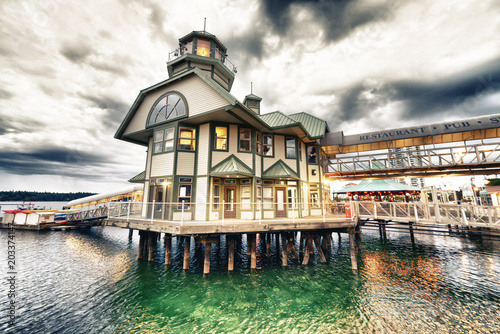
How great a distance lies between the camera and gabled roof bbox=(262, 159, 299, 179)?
14.6 meters

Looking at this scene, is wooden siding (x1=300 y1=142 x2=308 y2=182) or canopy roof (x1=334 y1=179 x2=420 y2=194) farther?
wooden siding (x1=300 y1=142 x2=308 y2=182)

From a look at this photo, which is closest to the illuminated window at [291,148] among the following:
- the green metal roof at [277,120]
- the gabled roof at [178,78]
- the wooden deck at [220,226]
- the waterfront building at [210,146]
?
the waterfront building at [210,146]

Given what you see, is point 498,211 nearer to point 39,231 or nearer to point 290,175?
point 290,175

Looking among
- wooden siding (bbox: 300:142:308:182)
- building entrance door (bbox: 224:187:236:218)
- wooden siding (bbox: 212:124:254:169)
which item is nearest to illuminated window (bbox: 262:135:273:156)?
wooden siding (bbox: 212:124:254:169)

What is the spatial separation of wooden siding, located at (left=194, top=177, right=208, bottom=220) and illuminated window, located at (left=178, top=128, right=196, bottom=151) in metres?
2.38

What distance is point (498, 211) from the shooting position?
10453 millimetres

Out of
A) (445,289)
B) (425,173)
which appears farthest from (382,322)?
(425,173)

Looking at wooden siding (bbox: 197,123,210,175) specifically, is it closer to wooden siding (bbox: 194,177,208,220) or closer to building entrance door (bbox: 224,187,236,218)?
wooden siding (bbox: 194,177,208,220)

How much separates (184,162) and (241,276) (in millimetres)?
8075

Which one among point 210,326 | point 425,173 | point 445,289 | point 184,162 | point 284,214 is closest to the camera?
point 210,326

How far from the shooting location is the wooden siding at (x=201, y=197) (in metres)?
12.4

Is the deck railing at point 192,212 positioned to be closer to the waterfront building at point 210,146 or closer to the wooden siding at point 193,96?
the waterfront building at point 210,146

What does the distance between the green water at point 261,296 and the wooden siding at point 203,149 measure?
6.52m

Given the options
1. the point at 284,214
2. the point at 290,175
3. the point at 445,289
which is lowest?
the point at 445,289
